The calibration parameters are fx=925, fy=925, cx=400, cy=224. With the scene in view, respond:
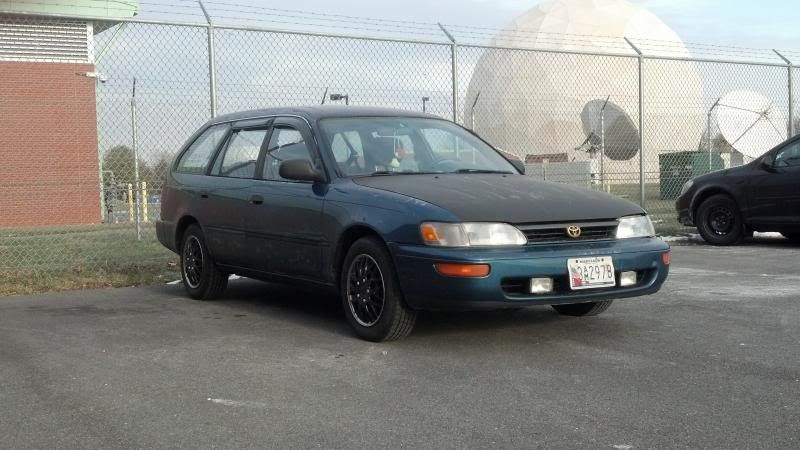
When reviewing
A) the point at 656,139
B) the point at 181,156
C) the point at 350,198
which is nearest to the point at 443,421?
the point at 350,198

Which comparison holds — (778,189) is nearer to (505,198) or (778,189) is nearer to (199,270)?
(505,198)

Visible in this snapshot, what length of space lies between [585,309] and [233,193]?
2.66 metres

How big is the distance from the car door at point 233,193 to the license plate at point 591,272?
2530 millimetres

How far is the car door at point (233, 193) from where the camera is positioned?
6.68 m

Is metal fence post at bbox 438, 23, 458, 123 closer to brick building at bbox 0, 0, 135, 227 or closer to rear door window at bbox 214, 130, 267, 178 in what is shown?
rear door window at bbox 214, 130, 267, 178

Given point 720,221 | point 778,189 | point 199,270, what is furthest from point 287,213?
point 720,221

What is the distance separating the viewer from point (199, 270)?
7.31 m

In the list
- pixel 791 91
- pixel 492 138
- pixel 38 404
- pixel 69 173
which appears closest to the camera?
pixel 38 404

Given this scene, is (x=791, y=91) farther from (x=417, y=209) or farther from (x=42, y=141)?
(x=42, y=141)

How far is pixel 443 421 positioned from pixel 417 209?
5.28 feet

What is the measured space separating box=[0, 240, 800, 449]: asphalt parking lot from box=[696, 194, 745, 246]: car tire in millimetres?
4492

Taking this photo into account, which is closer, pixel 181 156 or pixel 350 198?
pixel 350 198

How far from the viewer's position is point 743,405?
4.00 meters

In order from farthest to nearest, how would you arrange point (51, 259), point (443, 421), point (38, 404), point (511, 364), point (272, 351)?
point (51, 259), point (272, 351), point (511, 364), point (38, 404), point (443, 421)
